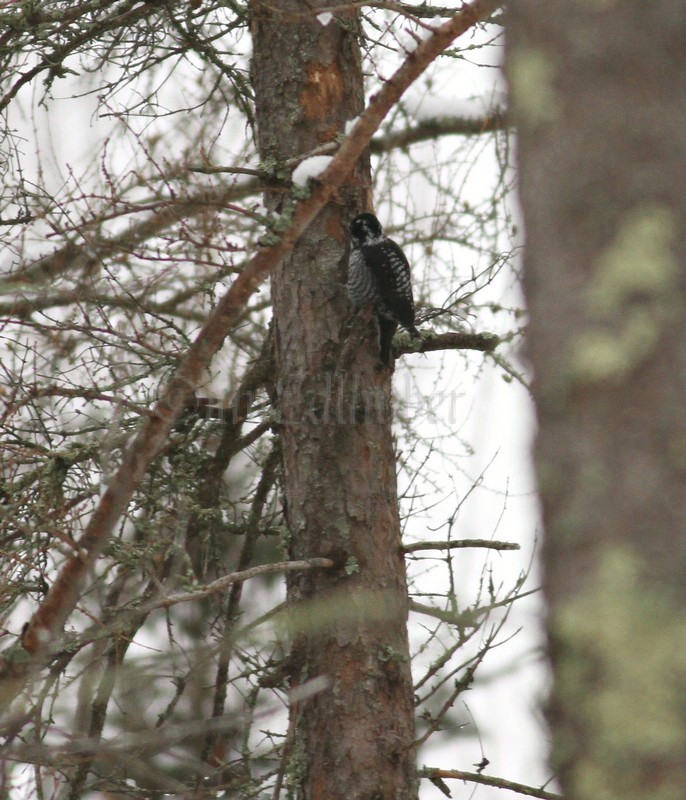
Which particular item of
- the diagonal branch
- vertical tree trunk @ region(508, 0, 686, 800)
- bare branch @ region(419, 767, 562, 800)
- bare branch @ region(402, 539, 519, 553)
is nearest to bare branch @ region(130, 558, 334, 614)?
the diagonal branch

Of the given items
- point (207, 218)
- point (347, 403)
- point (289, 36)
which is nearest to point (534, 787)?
point (347, 403)

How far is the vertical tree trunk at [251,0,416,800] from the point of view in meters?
3.39

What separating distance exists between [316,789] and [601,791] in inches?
99.7

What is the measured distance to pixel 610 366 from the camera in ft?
3.67

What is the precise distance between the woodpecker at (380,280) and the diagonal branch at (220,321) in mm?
1091

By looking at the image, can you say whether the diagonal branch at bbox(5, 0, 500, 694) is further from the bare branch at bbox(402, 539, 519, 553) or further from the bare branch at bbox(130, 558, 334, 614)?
the bare branch at bbox(402, 539, 519, 553)

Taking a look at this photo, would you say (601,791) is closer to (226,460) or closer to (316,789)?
(316,789)

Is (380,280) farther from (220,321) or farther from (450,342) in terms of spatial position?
(220,321)

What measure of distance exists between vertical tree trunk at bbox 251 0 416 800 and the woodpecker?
0.19 ft

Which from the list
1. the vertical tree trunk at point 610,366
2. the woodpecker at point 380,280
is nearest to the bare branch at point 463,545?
the woodpecker at point 380,280

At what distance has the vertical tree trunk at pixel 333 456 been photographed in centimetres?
339

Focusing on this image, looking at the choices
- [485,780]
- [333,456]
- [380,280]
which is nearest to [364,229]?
[380,280]

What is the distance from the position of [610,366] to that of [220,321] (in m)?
1.72

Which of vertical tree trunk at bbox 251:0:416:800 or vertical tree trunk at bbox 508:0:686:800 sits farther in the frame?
vertical tree trunk at bbox 251:0:416:800
